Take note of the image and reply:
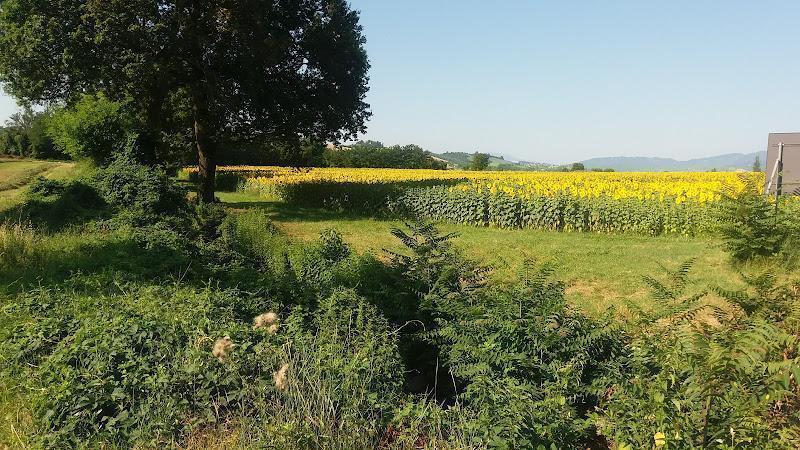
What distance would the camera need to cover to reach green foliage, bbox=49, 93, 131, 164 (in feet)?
57.3

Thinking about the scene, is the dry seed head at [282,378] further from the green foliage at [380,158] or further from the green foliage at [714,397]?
the green foliage at [380,158]

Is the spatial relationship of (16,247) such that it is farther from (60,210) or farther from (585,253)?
(585,253)

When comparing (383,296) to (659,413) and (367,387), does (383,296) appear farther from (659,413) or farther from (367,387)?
(659,413)

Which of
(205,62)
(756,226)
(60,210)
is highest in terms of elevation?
(205,62)

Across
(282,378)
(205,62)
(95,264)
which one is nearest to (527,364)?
(282,378)

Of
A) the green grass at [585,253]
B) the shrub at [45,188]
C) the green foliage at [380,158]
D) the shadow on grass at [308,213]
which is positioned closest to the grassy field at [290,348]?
the green grass at [585,253]

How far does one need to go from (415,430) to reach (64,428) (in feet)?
7.62

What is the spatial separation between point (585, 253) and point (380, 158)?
44.9 m

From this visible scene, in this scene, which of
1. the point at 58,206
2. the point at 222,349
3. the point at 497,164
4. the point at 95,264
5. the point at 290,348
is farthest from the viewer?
the point at 497,164

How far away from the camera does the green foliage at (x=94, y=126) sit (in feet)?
57.3

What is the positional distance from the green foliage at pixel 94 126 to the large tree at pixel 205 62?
0.62m

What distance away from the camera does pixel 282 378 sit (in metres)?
3.44

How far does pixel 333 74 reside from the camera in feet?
61.1

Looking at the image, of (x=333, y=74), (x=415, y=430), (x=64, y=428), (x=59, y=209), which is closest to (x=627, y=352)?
(x=415, y=430)
